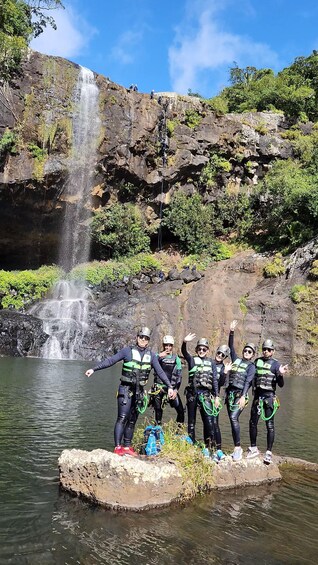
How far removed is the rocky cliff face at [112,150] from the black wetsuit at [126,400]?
24503 millimetres

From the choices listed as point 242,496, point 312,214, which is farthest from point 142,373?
point 312,214

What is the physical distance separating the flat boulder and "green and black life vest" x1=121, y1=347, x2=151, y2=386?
110 cm

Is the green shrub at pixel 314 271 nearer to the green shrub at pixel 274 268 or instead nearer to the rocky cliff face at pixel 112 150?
the green shrub at pixel 274 268

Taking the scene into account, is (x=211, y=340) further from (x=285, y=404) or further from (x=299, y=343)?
(x=285, y=404)

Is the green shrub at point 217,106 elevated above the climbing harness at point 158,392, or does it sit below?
above

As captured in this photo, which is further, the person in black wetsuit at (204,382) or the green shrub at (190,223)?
the green shrub at (190,223)

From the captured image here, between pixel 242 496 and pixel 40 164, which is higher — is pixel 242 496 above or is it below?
below

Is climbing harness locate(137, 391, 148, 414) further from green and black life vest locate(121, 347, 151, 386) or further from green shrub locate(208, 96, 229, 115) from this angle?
green shrub locate(208, 96, 229, 115)

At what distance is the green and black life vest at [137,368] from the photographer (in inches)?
258

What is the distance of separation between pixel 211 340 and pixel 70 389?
39.4 feet

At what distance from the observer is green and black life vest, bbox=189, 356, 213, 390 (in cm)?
720

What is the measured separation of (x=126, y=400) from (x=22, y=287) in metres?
23.0

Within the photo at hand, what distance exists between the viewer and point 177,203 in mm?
33438

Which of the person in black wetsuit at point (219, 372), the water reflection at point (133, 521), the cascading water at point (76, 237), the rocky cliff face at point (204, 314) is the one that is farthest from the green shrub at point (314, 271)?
the person in black wetsuit at point (219, 372)
